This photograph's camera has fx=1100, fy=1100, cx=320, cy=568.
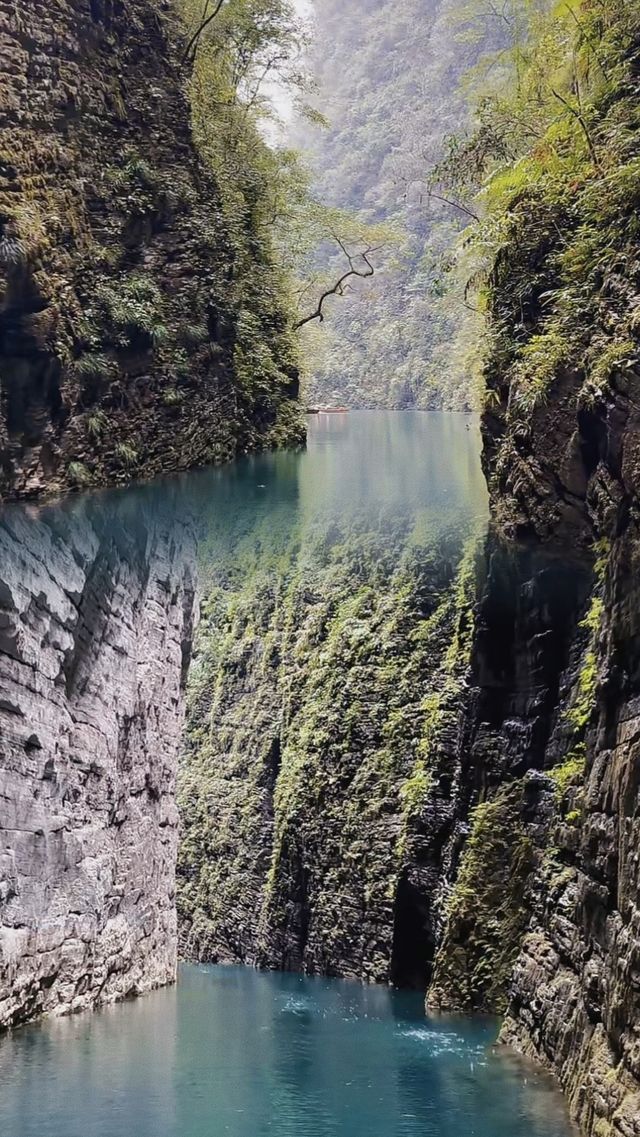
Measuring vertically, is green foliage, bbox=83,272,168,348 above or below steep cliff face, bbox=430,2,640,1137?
above

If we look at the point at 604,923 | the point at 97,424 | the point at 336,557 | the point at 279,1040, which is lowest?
the point at 279,1040

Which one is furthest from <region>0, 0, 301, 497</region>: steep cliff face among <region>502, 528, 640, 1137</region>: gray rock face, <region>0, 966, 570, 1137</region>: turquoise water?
<region>502, 528, 640, 1137</region>: gray rock face

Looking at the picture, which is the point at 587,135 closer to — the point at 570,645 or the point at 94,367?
the point at 570,645

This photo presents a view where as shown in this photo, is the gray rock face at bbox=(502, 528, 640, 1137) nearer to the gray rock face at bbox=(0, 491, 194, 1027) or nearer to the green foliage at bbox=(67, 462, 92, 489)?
the green foliage at bbox=(67, 462, 92, 489)

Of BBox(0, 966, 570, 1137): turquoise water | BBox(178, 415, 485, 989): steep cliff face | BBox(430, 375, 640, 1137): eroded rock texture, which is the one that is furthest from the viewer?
BBox(178, 415, 485, 989): steep cliff face

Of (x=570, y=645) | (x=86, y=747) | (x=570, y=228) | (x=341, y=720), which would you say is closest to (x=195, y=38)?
(x=570, y=228)

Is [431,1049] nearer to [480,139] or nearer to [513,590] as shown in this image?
[513,590]

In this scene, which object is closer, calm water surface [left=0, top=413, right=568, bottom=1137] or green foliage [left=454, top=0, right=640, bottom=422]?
green foliage [left=454, top=0, right=640, bottom=422]
